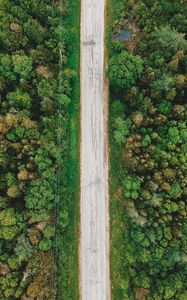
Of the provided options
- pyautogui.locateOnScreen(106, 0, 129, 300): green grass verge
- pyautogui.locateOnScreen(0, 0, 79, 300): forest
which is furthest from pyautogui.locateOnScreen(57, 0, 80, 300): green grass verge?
pyautogui.locateOnScreen(106, 0, 129, 300): green grass verge

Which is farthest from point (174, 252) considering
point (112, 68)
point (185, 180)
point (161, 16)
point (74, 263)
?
point (161, 16)

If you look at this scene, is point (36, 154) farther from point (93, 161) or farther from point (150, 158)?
point (150, 158)

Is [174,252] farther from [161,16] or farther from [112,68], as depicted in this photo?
[161,16]

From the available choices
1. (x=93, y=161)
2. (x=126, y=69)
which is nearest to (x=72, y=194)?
(x=93, y=161)

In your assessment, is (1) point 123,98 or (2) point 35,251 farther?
(1) point 123,98

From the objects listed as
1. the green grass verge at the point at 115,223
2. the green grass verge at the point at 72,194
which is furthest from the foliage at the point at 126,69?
the green grass verge at the point at 72,194

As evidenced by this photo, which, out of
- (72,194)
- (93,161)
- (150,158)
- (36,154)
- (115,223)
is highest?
(93,161)
